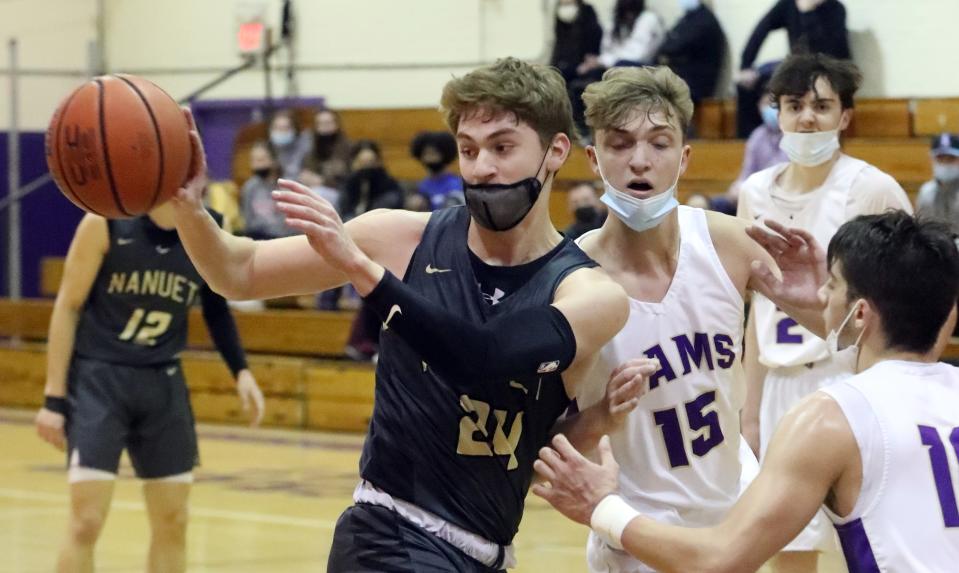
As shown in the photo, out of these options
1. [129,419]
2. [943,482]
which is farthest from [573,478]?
[129,419]

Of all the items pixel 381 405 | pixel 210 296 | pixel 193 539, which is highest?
pixel 381 405

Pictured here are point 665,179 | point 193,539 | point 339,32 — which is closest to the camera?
point 665,179

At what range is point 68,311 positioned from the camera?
566 cm

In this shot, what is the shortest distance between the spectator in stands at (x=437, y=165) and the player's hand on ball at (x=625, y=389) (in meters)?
8.09

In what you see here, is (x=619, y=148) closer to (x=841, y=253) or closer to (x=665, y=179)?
(x=665, y=179)

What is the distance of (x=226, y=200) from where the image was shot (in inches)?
537

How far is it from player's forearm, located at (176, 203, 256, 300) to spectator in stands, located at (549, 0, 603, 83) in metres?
9.66

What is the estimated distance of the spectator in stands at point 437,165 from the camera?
1158cm

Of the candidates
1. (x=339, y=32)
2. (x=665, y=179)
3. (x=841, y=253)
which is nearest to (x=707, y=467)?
(x=665, y=179)

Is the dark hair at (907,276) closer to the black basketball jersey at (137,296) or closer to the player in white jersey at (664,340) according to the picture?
the player in white jersey at (664,340)

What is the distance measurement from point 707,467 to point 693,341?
316mm

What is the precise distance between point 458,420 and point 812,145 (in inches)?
105

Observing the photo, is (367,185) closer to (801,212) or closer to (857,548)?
(801,212)

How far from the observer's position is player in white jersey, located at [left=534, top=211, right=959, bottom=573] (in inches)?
106
